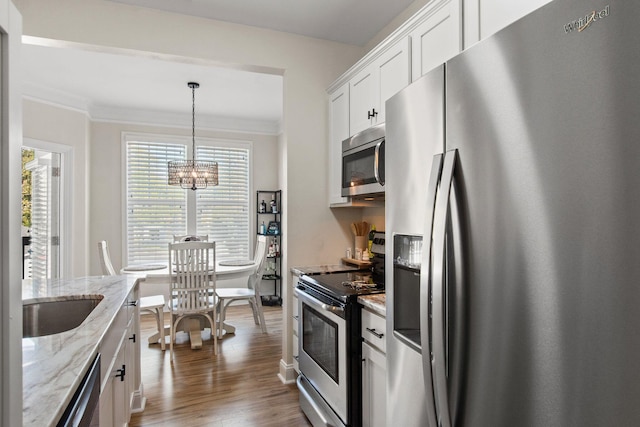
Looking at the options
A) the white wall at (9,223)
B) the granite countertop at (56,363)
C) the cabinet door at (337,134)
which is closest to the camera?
the white wall at (9,223)

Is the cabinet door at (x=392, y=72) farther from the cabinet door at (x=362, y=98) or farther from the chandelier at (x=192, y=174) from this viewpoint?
the chandelier at (x=192, y=174)

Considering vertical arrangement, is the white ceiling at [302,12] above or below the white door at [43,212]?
above

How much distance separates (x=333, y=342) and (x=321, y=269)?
79cm

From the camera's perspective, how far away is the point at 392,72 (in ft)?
7.25

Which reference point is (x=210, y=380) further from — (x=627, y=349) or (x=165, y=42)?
(x=627, y=349)

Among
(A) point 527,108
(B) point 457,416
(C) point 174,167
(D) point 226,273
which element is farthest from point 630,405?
(C) point 174,167

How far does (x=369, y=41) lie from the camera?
3.12m

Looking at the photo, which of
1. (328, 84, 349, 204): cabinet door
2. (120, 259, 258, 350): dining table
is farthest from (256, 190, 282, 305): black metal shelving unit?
(328, 84, 349, 204): cabinet door

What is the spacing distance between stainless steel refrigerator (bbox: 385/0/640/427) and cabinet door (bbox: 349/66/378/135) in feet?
4.11

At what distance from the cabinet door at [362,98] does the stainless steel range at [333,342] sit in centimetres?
84

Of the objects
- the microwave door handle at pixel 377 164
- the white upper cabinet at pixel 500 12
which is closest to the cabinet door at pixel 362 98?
the microwave door handle at pixel 377 164

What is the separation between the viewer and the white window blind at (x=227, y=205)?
557cm

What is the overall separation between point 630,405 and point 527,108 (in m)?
0.62

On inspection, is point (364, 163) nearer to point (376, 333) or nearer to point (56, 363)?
point (376, 333)
